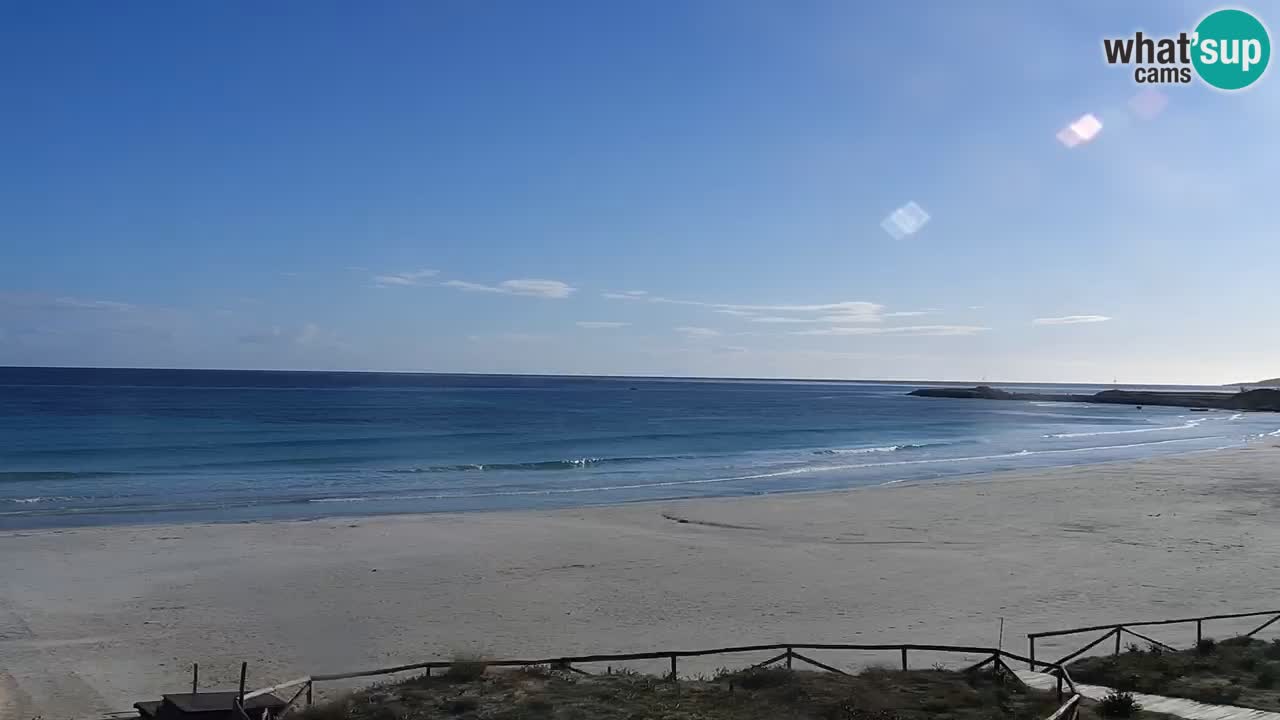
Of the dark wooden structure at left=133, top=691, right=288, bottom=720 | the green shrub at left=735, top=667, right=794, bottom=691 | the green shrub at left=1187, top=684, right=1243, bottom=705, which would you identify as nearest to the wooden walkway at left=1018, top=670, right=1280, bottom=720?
the green shrub at left=1187, top=684, right=1243, bottom=705

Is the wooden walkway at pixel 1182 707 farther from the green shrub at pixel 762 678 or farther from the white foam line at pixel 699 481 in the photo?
the white foam line at pixel 699 481

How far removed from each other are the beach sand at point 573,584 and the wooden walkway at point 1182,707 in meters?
3.76

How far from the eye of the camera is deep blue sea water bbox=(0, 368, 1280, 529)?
35875 mm

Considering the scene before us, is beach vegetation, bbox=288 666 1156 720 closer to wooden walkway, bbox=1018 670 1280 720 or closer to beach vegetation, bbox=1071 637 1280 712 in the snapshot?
wooden walkway, bbox=1018 670 1280 720

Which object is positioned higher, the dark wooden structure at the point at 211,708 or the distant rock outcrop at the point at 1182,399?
the distant rock outcrop at the point at 1182,399

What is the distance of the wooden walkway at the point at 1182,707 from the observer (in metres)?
11.0

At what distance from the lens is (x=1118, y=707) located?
10.9 metres

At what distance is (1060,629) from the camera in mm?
17703

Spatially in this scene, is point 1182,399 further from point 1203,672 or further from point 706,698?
point 706,698

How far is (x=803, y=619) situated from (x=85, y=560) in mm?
17938

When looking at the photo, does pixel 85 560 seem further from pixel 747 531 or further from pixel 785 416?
pixel 785 416

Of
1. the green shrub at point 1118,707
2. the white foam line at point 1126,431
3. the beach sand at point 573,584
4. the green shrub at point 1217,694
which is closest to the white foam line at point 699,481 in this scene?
the beach sand at point 573,584

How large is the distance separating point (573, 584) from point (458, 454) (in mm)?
34136

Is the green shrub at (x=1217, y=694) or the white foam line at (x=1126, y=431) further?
the white foam line at (x=1126, y=431)
